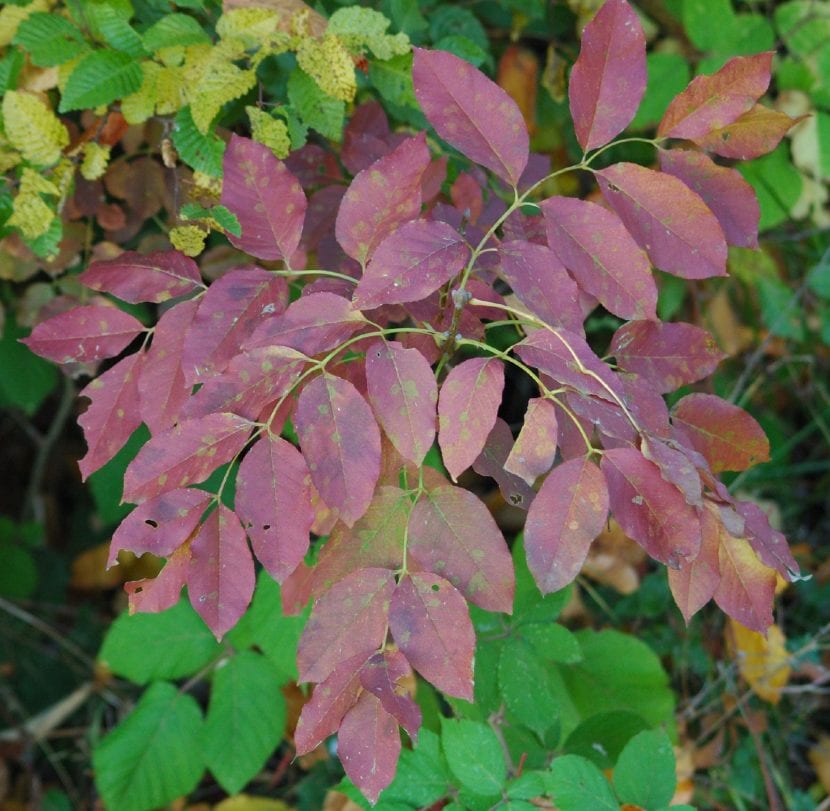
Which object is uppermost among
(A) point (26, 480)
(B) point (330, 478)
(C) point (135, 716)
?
→ (B) point (330, 478)

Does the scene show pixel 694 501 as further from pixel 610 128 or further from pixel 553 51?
pixel 553 51

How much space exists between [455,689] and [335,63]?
0.69m

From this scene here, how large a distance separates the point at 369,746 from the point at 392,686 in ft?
0.23

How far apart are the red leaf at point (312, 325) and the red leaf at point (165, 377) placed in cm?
17

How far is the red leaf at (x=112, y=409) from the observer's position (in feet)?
2.92

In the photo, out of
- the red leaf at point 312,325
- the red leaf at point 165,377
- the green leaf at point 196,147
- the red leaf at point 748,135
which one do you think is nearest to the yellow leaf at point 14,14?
the green leaf at point 196,147

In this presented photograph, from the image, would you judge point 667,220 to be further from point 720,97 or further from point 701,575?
point 701,575

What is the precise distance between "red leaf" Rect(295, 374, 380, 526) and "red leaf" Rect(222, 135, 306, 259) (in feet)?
0.67

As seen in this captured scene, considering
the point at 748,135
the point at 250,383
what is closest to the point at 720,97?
the point at 748,135

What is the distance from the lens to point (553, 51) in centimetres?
140

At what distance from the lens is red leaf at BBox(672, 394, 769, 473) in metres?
0.86

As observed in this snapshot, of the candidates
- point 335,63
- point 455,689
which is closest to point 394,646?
point 455,689

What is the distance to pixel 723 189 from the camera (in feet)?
2.79

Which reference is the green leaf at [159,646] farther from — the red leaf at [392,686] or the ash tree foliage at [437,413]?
the red leaf at [392,686]
